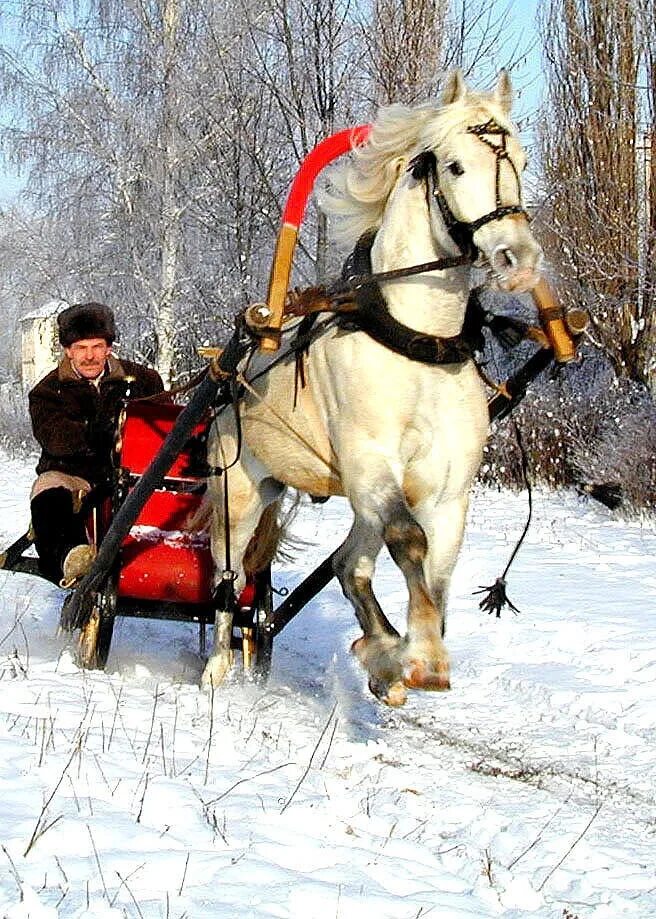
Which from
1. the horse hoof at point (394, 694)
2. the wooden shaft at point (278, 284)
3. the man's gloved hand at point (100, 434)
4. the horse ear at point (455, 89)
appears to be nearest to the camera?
the horse hoof at point (394, 694)

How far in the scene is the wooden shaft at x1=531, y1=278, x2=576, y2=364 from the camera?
396cm

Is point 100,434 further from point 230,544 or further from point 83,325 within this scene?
point 230,544

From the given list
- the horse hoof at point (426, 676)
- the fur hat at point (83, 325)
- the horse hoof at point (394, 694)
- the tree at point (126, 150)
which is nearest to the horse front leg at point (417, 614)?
the horse hoof at point (426, 676)

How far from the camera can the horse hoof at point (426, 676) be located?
3.37 m

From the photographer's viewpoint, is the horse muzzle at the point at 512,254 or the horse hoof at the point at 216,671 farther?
the horse hoof at the point at 216,671

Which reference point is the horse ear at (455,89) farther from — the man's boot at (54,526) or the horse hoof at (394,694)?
the man's boot at (54,526)

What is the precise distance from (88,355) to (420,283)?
7.17ft

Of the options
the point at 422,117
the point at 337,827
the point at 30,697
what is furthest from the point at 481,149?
the point at 30,697

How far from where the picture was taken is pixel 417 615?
11.5ft

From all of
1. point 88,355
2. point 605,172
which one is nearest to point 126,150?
point 605,172

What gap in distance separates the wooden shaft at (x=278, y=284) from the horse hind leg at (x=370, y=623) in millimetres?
670

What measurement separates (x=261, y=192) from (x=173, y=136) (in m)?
2.04

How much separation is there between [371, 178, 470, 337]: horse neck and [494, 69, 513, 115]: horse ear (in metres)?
0.37

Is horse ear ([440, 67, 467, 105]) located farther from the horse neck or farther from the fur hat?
the fur hat
